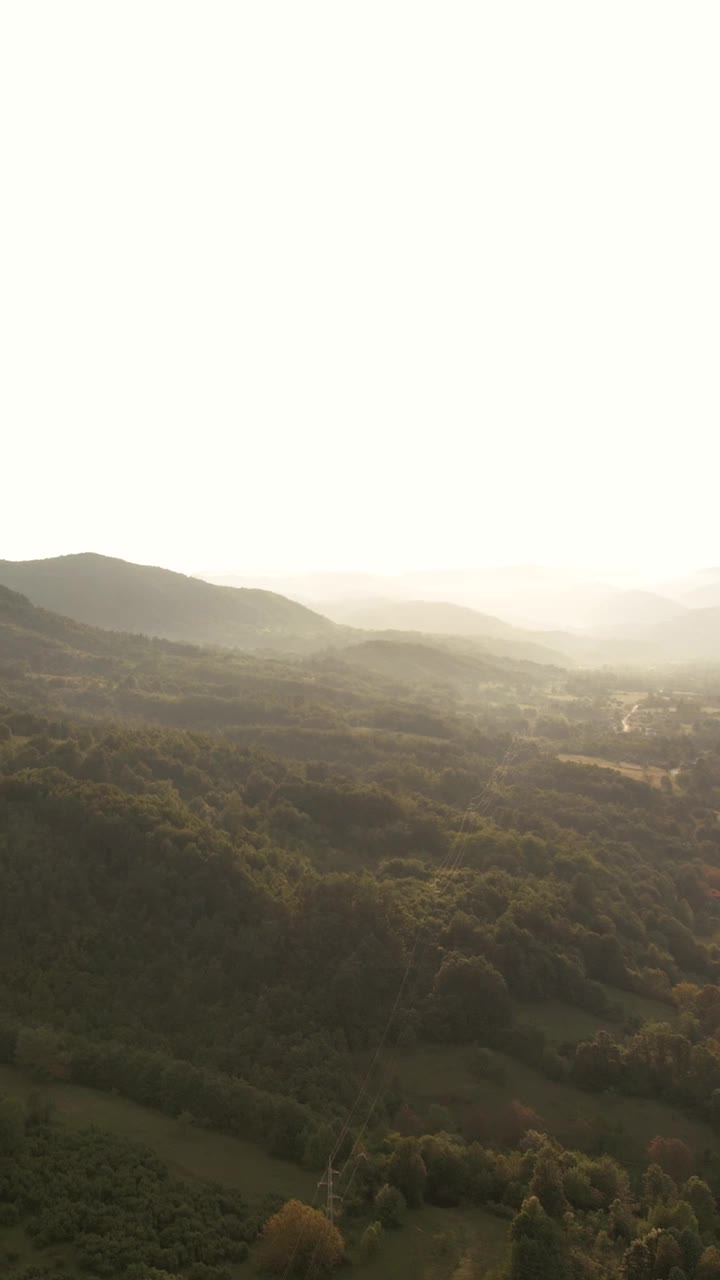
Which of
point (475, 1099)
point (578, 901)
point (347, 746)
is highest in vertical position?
point (347, 746)

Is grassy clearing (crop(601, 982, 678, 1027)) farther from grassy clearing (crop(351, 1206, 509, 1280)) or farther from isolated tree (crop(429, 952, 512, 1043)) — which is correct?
grassy clearing (crop(351, 1206, 509, 1280))

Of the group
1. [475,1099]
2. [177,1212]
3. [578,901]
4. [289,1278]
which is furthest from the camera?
[578,901]

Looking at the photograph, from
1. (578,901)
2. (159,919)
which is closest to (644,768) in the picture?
(578,901)

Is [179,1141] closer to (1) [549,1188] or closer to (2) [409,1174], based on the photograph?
(2) [409,1174]

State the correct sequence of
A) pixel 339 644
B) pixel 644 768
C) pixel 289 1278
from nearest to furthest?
pixel 289 1278 → pixel 644 768 → pixel 339 644

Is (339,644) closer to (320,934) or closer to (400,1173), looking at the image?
(320,934)

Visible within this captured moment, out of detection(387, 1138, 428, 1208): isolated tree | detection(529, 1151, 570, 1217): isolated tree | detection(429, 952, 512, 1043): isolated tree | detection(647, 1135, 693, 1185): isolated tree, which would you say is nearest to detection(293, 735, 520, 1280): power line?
detection(387, 1138, 428, 1208): isolated tree

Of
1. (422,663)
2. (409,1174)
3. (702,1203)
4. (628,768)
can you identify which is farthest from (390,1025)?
(422,663)
